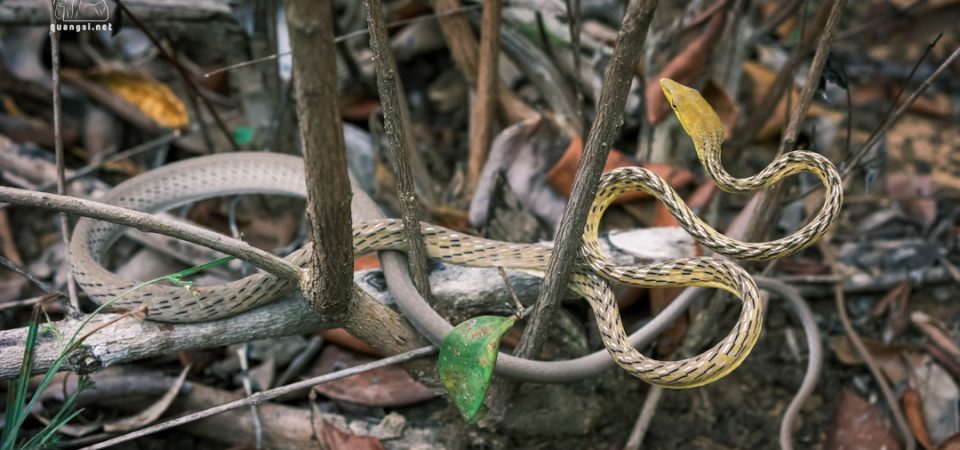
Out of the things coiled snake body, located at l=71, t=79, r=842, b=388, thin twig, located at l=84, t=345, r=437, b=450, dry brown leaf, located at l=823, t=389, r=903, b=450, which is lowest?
dry brown leaf, located at l=823, t=389, r=903, b=450

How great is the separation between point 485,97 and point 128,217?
5.44ft

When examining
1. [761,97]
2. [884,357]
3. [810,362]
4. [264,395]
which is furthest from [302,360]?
[761,97]

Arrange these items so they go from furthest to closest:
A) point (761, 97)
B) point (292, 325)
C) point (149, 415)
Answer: point (761, 97) < point (149, 415) < point (292, 325)

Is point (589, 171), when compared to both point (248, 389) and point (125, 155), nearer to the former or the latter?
point (248, 389)

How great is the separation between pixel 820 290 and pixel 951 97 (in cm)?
200

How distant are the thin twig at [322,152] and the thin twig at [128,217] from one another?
18cm

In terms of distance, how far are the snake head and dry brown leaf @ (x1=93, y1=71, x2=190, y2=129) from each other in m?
2.30

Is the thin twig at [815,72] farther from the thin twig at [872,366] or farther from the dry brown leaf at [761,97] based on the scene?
the dry brown leaf at [761,97]

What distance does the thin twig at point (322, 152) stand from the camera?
3.67ft

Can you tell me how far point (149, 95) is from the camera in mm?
3387

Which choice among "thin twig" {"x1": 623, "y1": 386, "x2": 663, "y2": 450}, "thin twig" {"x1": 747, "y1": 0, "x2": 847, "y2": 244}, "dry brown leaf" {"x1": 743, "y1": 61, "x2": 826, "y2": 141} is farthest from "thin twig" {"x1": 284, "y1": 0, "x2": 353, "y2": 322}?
"dry brown leaf" {"x1": 743, "y1": 61, "x2": 826, "y2": 141}

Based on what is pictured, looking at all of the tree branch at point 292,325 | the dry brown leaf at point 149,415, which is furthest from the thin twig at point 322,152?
the dry brown leaf at point 149,415

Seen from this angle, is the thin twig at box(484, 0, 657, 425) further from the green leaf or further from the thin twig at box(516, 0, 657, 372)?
the green leaf

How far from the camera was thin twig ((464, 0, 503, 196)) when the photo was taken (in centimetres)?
264
